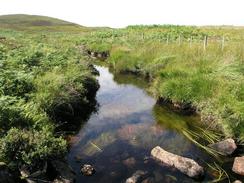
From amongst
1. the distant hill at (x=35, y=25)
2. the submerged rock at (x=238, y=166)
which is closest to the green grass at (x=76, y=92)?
the submerged rock at (x=238, y=166)

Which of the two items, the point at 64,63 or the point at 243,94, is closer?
the point at 243,94

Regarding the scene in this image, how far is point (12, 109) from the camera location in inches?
340

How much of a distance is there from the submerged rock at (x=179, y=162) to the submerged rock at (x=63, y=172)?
8.40 ft

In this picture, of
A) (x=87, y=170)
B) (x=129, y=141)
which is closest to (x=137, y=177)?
(x=87, y=170)

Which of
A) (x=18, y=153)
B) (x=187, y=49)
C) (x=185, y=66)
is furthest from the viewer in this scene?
(x=187, y=49)

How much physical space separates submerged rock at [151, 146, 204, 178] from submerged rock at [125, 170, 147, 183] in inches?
34.1

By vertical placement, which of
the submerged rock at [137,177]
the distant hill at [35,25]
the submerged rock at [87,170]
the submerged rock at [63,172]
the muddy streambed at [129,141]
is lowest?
the distant hill at [35,25]

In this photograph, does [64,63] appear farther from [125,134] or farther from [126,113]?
[125,134]

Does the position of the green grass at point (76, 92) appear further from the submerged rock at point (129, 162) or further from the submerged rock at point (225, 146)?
the submerged rock at point (129, 162)

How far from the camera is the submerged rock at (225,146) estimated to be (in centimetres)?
961

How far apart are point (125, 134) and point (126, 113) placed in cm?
261

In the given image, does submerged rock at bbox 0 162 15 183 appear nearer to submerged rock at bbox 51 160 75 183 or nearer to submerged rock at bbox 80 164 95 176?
submerged rock at bbox 51 160 75 183

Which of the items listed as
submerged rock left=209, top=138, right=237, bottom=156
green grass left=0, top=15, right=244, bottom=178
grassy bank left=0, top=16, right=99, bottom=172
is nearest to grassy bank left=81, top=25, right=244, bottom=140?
green grass left=0, top=15, right=244, bottom=178

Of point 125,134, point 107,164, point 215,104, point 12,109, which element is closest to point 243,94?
point 215,104
